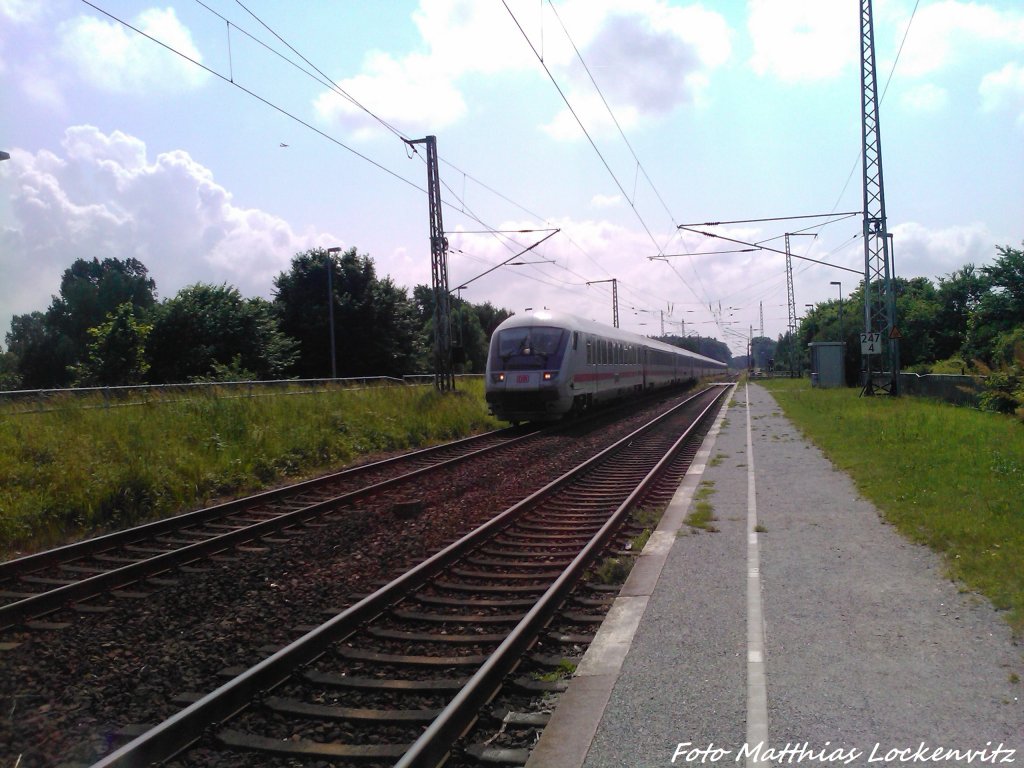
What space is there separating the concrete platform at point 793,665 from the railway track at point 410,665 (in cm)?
46

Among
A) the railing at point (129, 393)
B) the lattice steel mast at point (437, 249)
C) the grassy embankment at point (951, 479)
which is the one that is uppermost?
the lattice steel mast at point (437, 249)

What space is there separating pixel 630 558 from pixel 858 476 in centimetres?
616

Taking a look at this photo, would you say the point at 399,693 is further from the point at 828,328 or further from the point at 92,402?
the point at 828,328

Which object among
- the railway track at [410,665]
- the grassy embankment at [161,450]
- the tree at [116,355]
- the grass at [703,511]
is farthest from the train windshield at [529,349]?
the tree at [116,355]

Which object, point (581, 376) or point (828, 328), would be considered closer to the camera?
point (581, 376)

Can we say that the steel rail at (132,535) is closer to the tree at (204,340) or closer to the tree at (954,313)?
the tree at (204,340)

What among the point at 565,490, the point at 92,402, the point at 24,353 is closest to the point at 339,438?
the point at 92,402

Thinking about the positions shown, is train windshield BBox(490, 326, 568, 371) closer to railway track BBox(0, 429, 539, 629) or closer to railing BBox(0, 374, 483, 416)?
railing BBox(0, 374, 483, 416)

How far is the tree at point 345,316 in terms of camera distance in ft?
174

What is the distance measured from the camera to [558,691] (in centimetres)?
486

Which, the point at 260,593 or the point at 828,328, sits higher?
the point at 828,328

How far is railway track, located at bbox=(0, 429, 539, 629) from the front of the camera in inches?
274

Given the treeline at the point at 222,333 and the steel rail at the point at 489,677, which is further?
the treeline at the point at 222,333

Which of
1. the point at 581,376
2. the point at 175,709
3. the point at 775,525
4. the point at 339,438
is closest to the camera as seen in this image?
the point at 175,709
